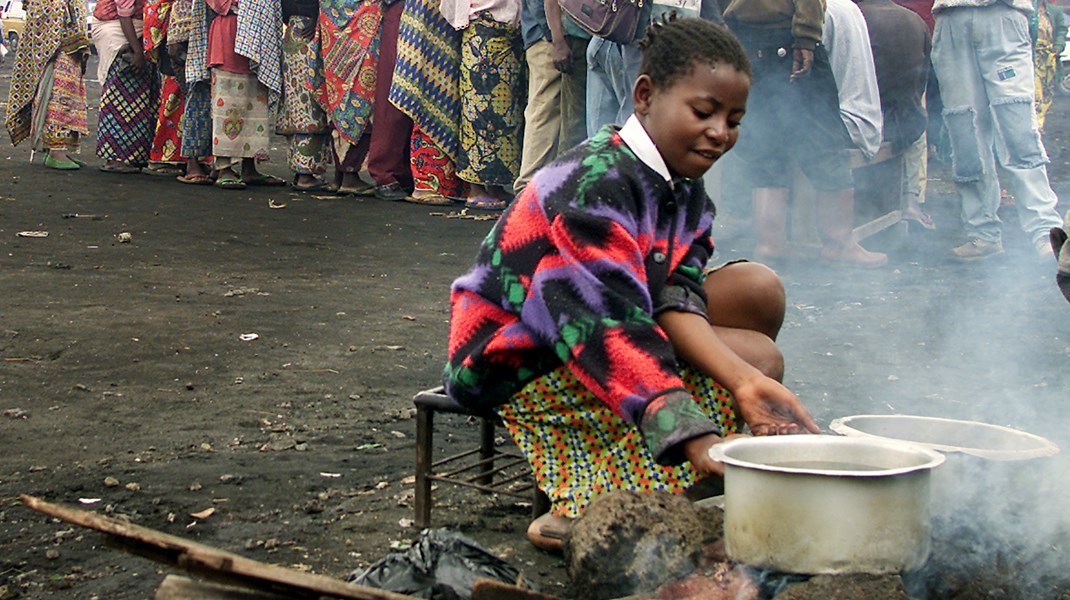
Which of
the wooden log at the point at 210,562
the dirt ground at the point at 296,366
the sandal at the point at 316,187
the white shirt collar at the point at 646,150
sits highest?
the white shirt collar at the point at 646,150

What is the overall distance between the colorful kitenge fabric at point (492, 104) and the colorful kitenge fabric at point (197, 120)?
7.03ft

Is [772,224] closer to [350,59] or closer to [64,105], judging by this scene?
[350,59]

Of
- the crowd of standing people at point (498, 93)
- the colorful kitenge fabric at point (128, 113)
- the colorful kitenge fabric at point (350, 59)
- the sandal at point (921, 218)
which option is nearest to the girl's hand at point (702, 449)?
the crowd of standing people at point (498, 93)

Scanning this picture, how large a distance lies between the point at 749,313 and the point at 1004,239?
6093 mm

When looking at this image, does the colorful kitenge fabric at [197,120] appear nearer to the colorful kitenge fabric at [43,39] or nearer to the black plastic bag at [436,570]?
the colorful kitenge fabric at [43,39]

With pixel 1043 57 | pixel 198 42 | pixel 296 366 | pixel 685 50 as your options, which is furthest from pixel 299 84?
pixel 685 50

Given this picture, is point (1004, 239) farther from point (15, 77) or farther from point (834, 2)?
point (15, 77)

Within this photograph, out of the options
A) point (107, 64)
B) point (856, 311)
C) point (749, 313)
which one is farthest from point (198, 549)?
point (107, 64)

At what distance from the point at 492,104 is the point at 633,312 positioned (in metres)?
6.77

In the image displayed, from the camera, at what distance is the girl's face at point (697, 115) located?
2.58 meters

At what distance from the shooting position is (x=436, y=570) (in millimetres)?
2398

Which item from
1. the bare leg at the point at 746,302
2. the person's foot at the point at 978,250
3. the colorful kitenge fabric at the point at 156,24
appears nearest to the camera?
the bare leg at the point at 746,302

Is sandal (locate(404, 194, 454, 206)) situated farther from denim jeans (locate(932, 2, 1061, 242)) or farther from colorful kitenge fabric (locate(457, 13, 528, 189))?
denim jeans (locate(932, 2, 1061, 242))

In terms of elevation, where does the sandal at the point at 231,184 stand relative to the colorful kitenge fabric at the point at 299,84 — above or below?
below
